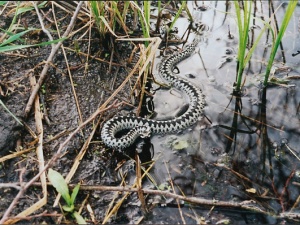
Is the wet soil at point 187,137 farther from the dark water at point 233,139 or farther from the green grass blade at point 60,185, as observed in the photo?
the green grass blade at point 60,185

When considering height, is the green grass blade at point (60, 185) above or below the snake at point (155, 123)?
below

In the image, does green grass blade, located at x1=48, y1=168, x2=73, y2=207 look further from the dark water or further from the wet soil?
the dark water

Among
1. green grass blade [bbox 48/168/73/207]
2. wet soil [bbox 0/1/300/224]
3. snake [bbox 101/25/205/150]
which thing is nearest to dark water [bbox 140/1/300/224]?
wet soil [bbox 0/1/300/224]

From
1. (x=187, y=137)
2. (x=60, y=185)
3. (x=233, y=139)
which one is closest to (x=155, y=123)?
(x=187, y=137)

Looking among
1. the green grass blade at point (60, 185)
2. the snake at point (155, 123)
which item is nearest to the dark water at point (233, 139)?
the snake at point (155, 123)

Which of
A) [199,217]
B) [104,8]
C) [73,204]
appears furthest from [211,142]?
[104,8]

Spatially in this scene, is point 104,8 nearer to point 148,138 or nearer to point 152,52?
point 152,52
